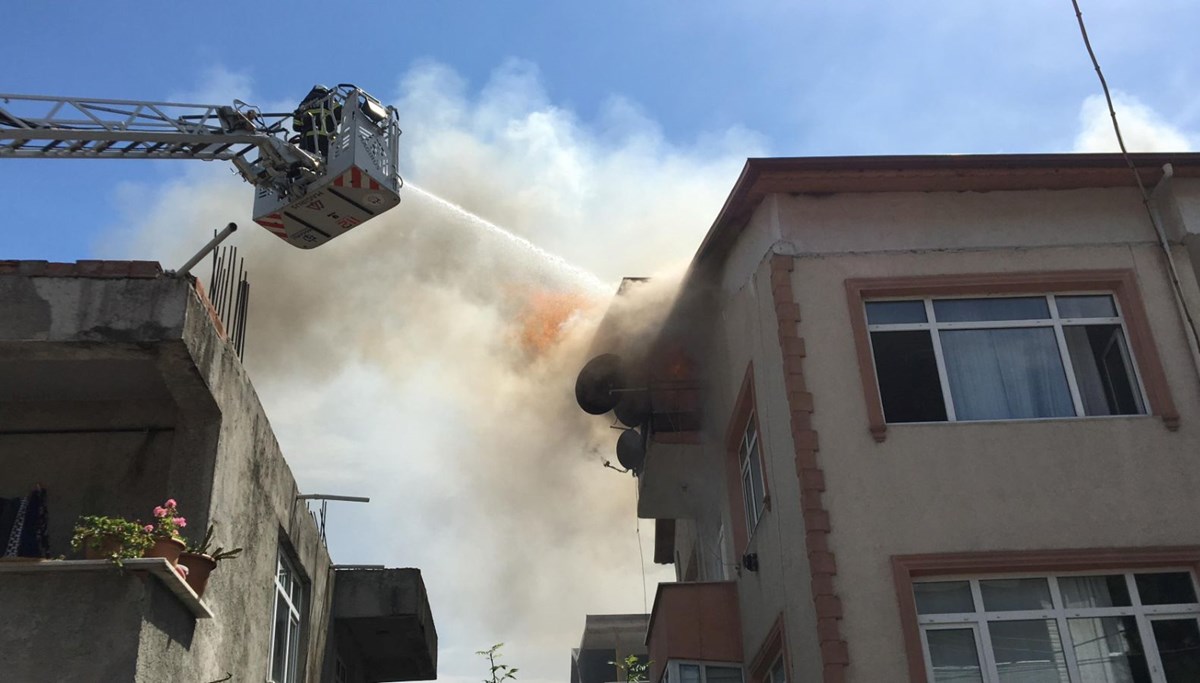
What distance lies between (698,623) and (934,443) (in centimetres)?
→ 434

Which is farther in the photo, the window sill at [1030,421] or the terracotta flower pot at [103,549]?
the window sill at [1030,421]

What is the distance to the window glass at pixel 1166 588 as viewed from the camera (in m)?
12.1

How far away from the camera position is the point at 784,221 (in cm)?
1412

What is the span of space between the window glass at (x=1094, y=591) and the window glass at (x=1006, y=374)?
1.87 meters

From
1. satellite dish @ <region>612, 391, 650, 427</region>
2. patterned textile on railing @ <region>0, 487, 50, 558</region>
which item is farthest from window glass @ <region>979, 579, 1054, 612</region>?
patterned textile on railing @ <region>0, 487, 50, 558</region>

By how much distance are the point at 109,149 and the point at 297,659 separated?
22.5 feet

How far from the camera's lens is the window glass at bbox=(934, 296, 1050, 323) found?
13.8 metres

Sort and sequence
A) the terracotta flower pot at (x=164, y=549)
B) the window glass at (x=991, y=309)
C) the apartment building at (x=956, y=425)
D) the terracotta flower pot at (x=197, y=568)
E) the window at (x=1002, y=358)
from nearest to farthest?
the terracotta flower pot at (x=164, y=549), the terracotta flower pot at (x=197, y=568), the apartment building at (x=956, y=425), the window at (x=1002, y=358), the window glass at (x=991, y=309)

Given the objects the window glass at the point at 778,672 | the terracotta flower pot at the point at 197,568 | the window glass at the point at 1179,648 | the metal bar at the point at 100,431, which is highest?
the metal bar at the point at 100,431

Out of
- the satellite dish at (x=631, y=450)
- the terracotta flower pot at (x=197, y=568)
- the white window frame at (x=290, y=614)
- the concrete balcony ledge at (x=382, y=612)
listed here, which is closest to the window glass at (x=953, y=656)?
the terracotta flower pot at (x=197, y=568)

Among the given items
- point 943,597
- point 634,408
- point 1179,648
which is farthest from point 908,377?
point 634,408

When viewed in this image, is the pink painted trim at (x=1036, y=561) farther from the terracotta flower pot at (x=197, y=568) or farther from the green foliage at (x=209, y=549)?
the terracotta flower pot at (x=197, y=568)

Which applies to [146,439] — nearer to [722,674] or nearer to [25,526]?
[25,526]

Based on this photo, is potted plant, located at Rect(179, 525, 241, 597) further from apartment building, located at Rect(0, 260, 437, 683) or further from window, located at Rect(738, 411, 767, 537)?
window, located at Rect(738, 411, 767, 537)
